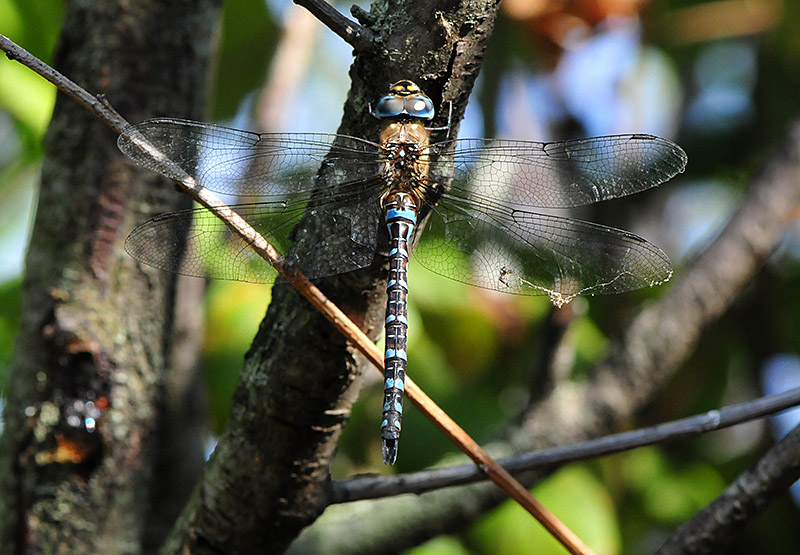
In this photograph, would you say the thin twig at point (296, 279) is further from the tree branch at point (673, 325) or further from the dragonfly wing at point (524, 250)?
the tree branch at point (673, 325)

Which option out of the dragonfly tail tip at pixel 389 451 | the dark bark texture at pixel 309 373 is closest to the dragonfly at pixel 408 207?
the dragonfly tail tip at pixel 389 451

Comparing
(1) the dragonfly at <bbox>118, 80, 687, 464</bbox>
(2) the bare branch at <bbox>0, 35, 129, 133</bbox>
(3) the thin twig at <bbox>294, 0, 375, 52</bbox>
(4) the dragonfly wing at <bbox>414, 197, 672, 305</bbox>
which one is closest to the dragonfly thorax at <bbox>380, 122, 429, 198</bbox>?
(1) the dragonfly at <bbox>118, 80, 687, 464</bbox>

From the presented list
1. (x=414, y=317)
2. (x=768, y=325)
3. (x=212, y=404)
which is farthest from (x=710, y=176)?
(x=212, y=404)

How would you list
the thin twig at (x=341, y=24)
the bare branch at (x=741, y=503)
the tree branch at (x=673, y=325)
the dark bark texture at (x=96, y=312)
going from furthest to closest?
1. the tree branch at (x=673, y=325)
2. the dark bark texture at (x=96, y=312)
3. the bare branch at (x=741, y=503)
4. the thin twig at (x=341, y=24)

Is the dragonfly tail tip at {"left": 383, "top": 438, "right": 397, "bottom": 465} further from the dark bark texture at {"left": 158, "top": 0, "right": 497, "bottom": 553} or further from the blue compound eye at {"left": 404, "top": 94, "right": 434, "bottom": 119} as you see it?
the blue compound eye at {"left": 404, "top": 94, "right": 434, "bottom": 119}

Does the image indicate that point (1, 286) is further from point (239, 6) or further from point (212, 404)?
point (239, 6)

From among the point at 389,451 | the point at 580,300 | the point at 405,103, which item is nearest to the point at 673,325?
the point at 580,300
